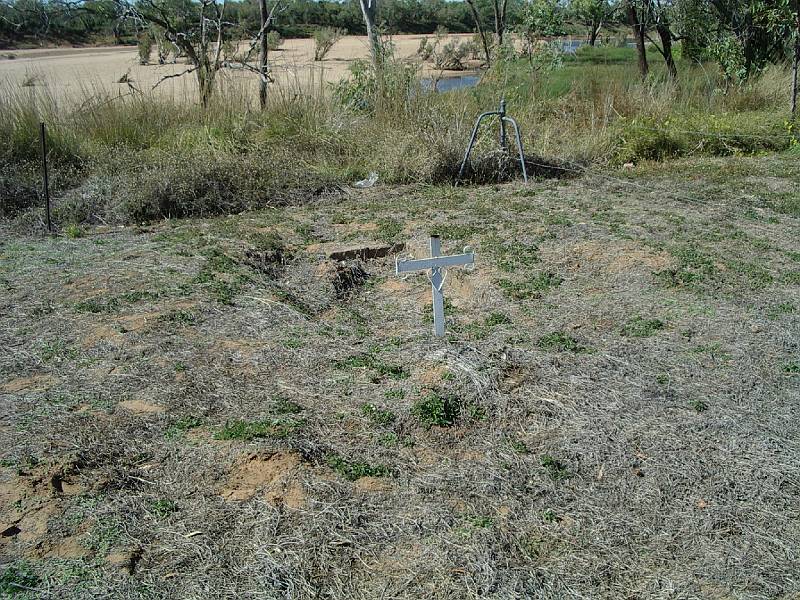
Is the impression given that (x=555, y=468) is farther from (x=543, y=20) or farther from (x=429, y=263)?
(x=543, y=20)

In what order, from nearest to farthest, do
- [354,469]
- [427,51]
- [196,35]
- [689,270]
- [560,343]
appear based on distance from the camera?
[354,469]
[560,343]
[689,270]
[427,51]
[196,35]

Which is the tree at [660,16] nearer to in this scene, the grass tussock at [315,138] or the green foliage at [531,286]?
the grass tussock at [315,138]

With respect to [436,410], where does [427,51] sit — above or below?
above

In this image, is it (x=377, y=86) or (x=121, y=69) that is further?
(x=121, y=69)

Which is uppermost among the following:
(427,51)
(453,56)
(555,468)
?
(453,56)

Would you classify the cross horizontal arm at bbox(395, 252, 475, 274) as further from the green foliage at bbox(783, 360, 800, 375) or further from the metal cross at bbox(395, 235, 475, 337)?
the green foliage at bbox(783, 360, 800, 375)

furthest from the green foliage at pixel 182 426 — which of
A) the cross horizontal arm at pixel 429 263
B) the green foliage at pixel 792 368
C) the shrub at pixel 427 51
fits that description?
the shrub at pixel 427 51

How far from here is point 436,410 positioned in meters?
3.74

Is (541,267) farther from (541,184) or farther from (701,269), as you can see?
(541,184)

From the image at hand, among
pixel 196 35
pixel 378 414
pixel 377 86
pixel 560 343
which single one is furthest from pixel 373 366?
pixel 196 35

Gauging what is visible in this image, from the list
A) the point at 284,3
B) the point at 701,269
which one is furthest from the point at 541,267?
the point at 284,3

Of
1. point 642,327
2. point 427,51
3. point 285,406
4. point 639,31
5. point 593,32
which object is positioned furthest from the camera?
point 593,32

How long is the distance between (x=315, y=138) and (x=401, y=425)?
Answer: 665 cm

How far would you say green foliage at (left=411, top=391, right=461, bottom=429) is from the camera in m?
3.70
